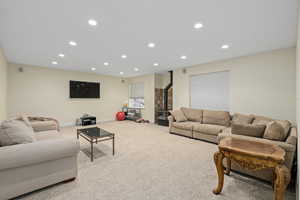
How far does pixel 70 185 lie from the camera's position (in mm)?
1857

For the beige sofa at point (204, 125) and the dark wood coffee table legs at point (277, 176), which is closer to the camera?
the dark wood coffee table legs at point (277, 176)

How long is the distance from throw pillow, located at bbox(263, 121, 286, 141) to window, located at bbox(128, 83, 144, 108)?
5.73 m

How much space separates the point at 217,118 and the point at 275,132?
197cm

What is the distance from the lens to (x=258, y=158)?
1456 millimetres

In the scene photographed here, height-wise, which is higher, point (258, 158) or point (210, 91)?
point (210, 91)

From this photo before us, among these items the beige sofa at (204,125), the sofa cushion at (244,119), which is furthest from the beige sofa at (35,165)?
the sofa cushion at (244,119)

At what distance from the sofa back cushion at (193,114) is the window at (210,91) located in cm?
39

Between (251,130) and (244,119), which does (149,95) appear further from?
(251,130)

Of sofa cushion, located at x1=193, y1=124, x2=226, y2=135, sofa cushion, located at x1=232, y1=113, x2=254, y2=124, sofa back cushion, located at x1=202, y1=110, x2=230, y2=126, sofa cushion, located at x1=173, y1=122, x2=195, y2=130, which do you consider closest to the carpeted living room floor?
sofa cushion, located at x1=193, y1=124, x2=226, y2=135

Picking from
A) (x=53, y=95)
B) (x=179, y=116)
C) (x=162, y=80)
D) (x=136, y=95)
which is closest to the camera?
(x=179, y=116)

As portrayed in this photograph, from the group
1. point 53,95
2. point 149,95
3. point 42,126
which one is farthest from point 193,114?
point 53,95

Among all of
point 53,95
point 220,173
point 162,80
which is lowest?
point 220,173

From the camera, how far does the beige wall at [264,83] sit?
327 centimetres

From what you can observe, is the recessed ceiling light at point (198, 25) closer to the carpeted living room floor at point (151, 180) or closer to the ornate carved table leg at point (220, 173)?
the ornate carved table leg at point (220, 173)
